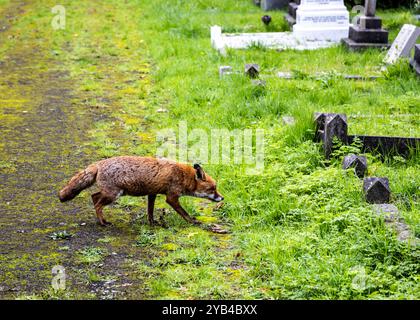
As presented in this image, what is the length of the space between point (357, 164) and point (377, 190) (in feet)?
2.20

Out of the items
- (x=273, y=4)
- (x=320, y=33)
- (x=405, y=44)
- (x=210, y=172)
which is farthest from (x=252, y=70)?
(x=273, y=4)

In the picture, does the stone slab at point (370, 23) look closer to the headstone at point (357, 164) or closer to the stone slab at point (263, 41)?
the stone slab at point (263, 41)

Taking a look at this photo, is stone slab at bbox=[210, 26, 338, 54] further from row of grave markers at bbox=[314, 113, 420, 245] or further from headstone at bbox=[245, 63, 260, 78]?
row of grave markers at bbox=[314, 113, 420, 245]

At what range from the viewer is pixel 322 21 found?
46.4ft

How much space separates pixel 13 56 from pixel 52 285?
31.6 feet

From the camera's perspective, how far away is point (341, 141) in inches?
284

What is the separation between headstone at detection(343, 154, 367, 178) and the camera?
21.6 ft

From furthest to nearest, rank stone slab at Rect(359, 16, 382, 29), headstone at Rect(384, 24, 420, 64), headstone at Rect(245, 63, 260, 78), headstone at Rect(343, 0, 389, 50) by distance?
stone slab at Rect(359, 16, 382, 29) < headstone at Rect(343, 0, 389, 50) < headstone at Rect(384, 24, 420, 64) < headstone at Rect(245, 63, 260, 78)

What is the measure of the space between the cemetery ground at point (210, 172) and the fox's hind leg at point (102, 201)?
108 mm

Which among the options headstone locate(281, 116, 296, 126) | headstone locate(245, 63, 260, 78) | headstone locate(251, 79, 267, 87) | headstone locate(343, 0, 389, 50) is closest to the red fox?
headstone locate(281, 116, 296, 126)

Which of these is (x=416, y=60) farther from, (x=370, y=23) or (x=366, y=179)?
(x=366, y=179)

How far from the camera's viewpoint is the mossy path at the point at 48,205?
5.25 meters

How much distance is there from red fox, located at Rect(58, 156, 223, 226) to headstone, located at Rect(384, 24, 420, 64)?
20.9ft

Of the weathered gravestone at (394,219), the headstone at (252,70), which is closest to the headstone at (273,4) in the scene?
the headstone at (252,70)
